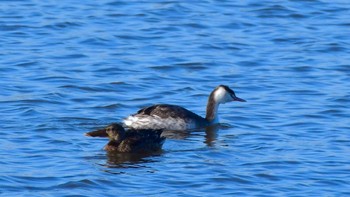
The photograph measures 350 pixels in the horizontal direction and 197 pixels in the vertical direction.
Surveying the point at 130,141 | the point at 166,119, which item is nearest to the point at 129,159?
the point at 130,141

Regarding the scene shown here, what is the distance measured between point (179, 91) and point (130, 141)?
Answer: 373 cm

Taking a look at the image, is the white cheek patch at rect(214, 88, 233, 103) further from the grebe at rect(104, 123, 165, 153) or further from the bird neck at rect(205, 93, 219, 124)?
the grebe at rect(104, 123, 165, 153)

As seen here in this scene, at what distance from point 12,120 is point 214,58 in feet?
18.9

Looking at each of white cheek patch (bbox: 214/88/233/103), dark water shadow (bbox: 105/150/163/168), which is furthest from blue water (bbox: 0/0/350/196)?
white cheek patch (bbox: 214/88/233/103)

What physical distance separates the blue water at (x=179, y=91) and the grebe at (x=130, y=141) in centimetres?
16

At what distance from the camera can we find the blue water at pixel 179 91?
1327cm

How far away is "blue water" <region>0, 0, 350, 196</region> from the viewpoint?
523 inches

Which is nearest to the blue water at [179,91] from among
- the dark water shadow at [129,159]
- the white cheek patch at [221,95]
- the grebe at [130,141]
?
the dark water shadow at [129,159]

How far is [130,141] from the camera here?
1484 cm

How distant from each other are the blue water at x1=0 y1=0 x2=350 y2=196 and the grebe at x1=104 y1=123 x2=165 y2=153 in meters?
0.16

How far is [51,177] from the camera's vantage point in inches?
512

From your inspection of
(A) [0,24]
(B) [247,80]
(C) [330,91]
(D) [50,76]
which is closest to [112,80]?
(D) [50,76]

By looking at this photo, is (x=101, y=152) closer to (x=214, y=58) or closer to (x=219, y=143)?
(x=219, y=143)

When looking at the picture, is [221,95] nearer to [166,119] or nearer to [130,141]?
[166,119]
